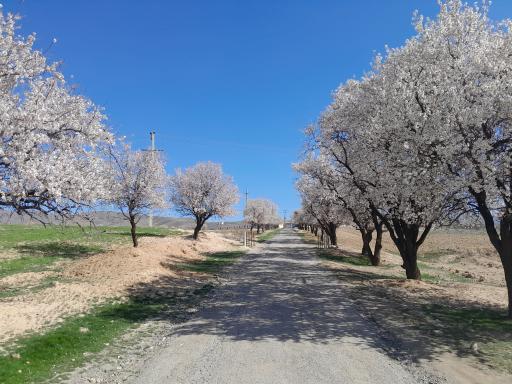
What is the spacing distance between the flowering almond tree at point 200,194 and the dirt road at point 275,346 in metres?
33.8

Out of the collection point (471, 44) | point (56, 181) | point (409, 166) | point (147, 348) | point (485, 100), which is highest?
point (471, 44)

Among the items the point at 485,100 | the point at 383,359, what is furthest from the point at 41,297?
the point at 485,100

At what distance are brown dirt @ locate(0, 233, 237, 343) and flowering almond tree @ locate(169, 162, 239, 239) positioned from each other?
65.8 ft

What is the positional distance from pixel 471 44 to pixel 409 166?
450 cm

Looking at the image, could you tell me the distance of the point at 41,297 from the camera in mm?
15820

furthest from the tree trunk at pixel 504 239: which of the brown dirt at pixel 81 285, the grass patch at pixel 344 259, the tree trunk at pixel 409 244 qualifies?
the grass patch at pixel 344 259

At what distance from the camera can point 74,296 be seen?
16312 millimetres

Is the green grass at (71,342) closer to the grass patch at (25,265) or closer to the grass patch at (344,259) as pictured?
the grass patch at (25,265)

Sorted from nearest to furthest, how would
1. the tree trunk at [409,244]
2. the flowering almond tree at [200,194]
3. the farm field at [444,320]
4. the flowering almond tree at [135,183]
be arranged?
1. the farm field at [444,320]
2. the tree trunk at [409,244]
3. the flowering almond tree at [135,183]
4. the flowering almond tree at [200,194]

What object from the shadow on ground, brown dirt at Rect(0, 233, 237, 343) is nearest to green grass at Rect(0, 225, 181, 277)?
brown dirt at Rect(0, 233, 237, 343)

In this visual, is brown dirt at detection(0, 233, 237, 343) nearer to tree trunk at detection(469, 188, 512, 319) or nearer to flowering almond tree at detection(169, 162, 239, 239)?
tree trunk at detection(469, 188, 512, 319)

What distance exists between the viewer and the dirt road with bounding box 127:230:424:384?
345 inches

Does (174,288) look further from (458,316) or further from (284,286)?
(458,316)

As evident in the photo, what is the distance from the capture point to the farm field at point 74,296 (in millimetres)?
10148
